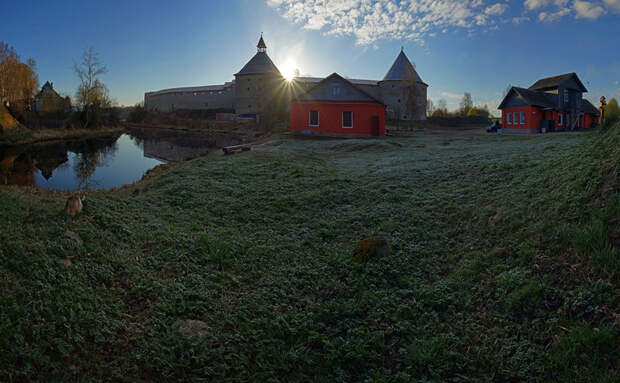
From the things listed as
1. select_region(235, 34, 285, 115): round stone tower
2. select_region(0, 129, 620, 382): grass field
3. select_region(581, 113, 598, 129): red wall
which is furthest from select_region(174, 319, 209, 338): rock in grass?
Result: select_region(235, 34, 285, 115): round stone tower

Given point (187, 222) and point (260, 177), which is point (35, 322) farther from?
point (260, 177)

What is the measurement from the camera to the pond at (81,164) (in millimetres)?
18312

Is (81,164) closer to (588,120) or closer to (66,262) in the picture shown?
(66,262)

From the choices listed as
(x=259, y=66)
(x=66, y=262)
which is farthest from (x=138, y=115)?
(x=66, y=262)

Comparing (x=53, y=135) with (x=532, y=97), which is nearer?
(x=532, y=97)

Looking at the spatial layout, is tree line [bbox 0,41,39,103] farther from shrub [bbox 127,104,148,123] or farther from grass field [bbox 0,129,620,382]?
grass field [bbox 0,129,620,382]

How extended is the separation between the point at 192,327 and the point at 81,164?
969 inches

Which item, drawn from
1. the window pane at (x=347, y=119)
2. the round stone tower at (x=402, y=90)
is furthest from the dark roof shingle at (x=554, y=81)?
the window pane at (x=347, y=119)

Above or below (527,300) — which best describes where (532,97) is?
above

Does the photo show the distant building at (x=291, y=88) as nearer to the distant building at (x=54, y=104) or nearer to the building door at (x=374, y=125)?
the building door at (x=374, y=125)

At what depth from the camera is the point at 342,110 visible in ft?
96.8

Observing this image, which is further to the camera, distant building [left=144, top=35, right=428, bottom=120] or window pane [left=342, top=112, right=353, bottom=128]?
distant building [left=144, top=35, right=428, bottom=120]

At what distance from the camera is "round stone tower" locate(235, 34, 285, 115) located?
5219cm

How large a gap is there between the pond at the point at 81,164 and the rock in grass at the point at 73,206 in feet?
38.2
